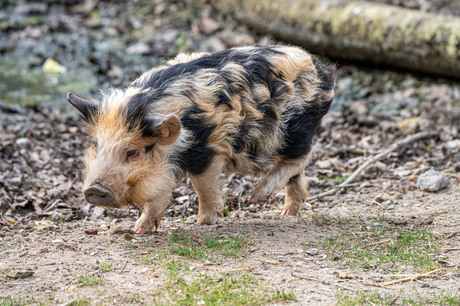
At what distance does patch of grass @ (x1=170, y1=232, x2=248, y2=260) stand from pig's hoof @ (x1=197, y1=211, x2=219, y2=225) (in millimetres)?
434

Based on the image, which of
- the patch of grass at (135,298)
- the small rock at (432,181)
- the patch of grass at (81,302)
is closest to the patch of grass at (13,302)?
the patch of grass at (81,302)

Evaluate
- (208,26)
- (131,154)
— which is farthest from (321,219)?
(208,26)

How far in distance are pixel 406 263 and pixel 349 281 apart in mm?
636

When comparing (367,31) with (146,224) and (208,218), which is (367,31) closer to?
(208,218)

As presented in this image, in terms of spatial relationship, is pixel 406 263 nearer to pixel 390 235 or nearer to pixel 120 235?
pixel 390 235

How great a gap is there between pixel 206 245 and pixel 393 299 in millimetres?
1759

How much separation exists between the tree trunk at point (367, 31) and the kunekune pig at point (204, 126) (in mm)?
4106

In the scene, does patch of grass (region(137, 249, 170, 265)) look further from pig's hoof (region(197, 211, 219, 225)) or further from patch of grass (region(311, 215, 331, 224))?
patch of grass (region(311, 215, 331, 224))

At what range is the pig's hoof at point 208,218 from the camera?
19.7 ft

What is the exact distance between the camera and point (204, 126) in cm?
540

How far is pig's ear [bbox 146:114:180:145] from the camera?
5.00 meters

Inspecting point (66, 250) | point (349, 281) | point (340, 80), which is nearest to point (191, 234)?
point (66, 250)

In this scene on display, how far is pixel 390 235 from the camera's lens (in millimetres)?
5586

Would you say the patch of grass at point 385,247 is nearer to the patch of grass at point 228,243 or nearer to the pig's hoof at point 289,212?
the patch of grass at point 228,243
